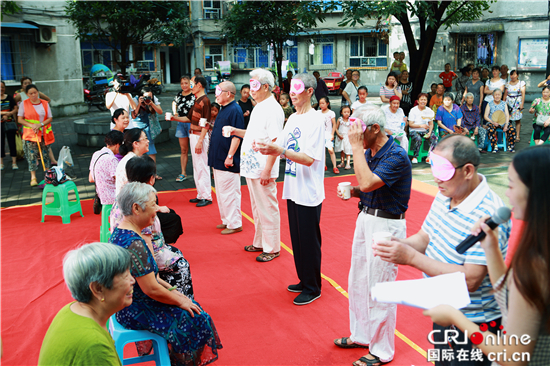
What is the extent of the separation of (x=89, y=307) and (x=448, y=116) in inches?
398

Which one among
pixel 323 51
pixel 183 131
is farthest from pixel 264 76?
pixel 323 51

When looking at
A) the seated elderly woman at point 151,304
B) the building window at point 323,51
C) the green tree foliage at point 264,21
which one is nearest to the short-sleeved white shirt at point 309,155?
the seated elderly woman at point 151,304

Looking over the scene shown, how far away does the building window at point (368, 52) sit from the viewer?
100 ft

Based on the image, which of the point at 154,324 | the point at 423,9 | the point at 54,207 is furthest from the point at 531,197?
the point at 423,9

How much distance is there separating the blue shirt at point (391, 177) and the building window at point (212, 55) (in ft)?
109

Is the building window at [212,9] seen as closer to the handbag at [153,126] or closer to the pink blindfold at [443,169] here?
the handbag at [153,126]

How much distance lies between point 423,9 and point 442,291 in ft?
32.3

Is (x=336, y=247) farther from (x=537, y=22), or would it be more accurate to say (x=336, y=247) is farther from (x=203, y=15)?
(x=203, y=15)

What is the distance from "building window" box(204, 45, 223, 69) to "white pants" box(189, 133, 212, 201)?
1138 inches

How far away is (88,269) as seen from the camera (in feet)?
6.70

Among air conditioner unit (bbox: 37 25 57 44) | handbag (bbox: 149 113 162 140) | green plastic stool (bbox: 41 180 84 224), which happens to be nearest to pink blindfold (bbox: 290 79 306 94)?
green plastic stool (bbox: 41 180 84 224)

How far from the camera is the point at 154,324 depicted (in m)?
2.83

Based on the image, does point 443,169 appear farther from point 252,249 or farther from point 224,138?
point 224,138

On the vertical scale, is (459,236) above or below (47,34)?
below
